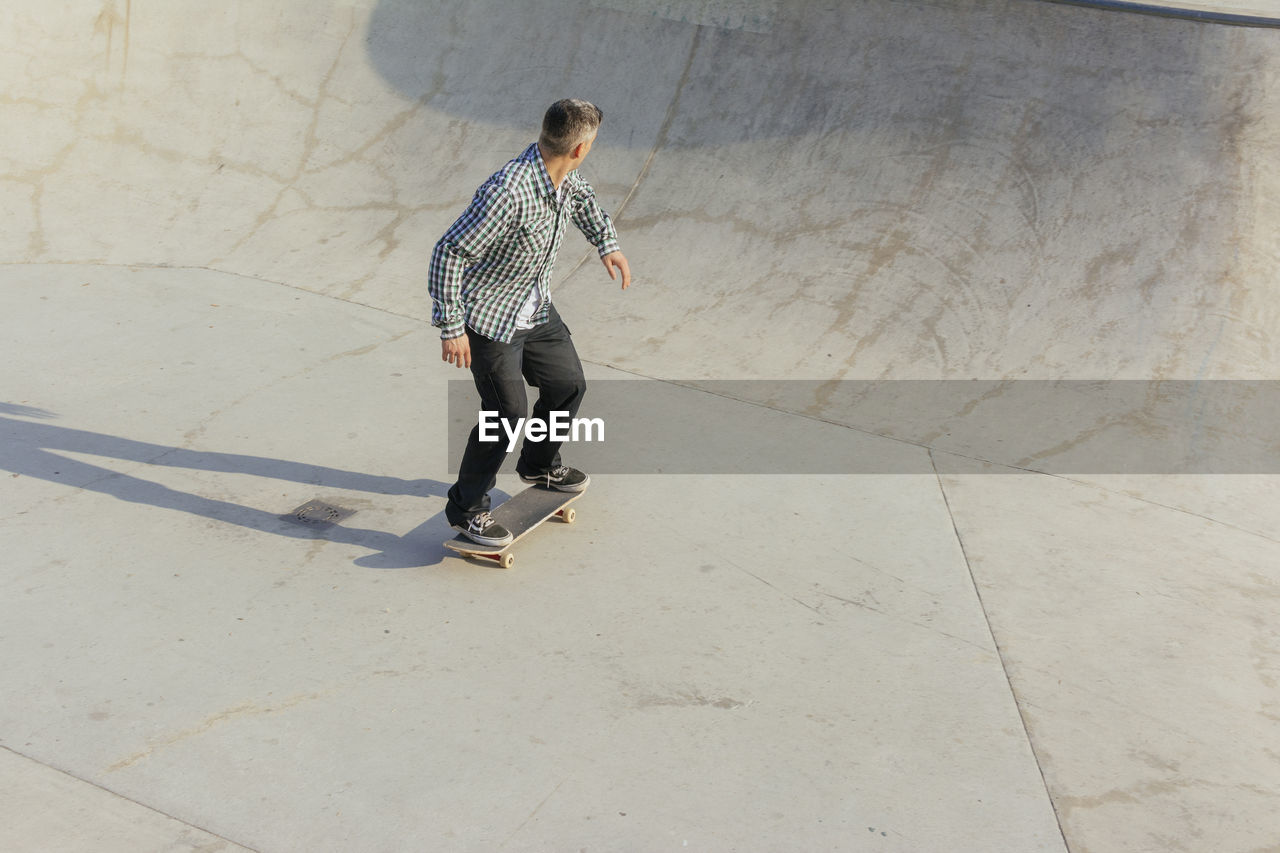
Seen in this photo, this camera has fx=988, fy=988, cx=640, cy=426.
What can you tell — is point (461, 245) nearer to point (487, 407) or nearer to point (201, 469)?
point (487, 407)

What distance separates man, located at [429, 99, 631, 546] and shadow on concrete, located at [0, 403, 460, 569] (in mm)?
270

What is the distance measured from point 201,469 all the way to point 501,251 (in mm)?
1857

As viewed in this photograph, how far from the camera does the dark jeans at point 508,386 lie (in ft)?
12.0

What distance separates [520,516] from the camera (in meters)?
4.01

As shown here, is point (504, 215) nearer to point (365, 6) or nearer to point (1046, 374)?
point (1046, 374)

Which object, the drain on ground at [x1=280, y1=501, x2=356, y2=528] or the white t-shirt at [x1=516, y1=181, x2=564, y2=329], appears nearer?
the white t-shirt at [x1=516, y1=181, x2=564, y2=329]

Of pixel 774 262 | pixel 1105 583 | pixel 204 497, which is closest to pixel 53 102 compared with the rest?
pixel 204 497

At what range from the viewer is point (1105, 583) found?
3975 mm

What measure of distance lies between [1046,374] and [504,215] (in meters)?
3.36

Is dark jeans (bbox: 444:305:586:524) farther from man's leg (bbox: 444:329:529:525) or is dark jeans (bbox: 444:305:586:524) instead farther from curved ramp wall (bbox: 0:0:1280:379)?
curved ramp wall (bbox: 0:0:1280:379)

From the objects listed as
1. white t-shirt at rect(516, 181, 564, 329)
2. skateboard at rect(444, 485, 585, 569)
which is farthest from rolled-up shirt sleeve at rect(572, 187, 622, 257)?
skateboard at rect(444, 485, 585, 569)

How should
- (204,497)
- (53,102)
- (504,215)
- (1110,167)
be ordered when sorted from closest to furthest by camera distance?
(504,215), (204,497), (1110,167), (53,102)

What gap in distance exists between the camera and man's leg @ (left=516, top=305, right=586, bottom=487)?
3.87m

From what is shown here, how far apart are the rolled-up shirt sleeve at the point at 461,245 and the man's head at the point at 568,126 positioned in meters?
0.24
